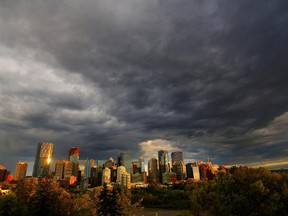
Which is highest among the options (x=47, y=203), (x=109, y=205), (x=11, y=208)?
(x=109, y=205)

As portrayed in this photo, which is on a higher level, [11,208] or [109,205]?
[109,205]

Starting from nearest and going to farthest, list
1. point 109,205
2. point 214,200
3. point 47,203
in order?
1. point 109,205
2. point 214,200
3. point 47,203

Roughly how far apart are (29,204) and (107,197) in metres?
15.9

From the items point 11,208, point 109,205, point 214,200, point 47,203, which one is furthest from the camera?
point 47,203

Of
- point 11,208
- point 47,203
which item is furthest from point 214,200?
point 11,208

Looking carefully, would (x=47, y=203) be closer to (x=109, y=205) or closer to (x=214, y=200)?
(x=109, y=205)

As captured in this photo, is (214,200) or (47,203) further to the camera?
(47,203)

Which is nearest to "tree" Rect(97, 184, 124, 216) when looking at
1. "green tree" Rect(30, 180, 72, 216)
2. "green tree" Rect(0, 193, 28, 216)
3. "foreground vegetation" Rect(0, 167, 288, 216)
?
"foreground vegetation" Rect(0, 167, 288, 216)

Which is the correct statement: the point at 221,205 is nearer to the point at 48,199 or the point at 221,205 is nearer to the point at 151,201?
the point at 48,199

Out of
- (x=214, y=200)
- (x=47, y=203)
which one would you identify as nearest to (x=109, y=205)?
(x=47, y=203)

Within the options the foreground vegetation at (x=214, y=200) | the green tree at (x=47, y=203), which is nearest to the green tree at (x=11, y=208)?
the foreground vegetation at (x=214, y=200)

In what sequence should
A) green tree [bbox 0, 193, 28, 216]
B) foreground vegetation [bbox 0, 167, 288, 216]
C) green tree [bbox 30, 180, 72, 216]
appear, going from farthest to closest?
green tree [bbox 30, 180, 72, 216]
green tree [bbox 0, 193, 28, 216]
foreground vegetation [bbox 0, 167, 288, 216]

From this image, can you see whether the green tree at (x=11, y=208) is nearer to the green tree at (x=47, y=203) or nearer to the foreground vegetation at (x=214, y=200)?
the foreground vegetation at (x=214, y=200)

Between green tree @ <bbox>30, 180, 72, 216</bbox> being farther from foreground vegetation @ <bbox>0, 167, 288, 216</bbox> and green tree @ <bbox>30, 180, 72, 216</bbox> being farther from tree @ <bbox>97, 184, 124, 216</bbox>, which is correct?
tree @ <bbox>97, 184, 124, 216</bbox>
